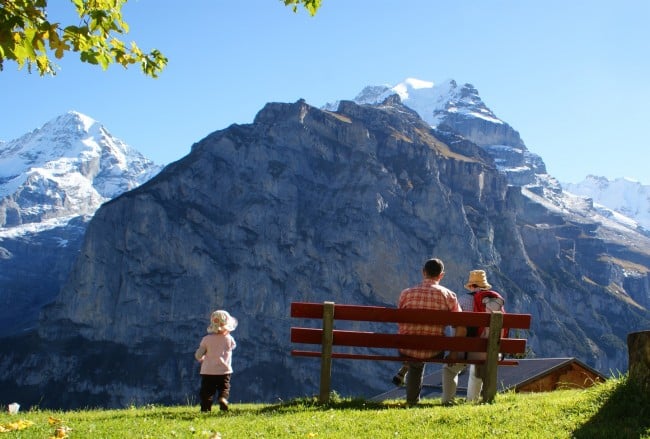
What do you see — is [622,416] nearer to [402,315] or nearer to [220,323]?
[402,315]

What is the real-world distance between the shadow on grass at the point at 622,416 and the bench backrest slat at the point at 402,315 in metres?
2.64

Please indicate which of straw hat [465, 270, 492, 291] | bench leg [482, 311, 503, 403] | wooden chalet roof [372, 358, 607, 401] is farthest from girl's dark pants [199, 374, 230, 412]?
wooden chalet roof [372, 358, 607, 401]

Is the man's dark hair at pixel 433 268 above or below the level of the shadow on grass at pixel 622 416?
above

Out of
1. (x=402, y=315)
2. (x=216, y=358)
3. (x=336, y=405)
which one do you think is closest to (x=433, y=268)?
(x=402, y=315)

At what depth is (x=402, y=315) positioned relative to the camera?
11.2 m

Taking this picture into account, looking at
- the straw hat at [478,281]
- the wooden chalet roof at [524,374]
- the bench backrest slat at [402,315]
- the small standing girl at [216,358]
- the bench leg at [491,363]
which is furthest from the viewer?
the wooden chalet roof at [524,374]

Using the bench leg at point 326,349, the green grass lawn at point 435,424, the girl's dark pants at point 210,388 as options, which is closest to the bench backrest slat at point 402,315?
the bench leg at point 326,349

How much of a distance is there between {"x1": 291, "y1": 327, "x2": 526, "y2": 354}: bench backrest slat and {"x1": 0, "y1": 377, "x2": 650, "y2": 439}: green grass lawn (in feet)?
4.71

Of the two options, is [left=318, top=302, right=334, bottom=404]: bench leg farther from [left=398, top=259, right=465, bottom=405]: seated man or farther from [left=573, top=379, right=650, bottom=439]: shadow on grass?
[left=573, top=379, right=650, bottom=439]: shadow on grass

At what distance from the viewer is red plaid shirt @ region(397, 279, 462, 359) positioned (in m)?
11.8

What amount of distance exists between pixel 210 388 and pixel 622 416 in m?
7.40

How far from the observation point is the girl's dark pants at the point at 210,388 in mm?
12471

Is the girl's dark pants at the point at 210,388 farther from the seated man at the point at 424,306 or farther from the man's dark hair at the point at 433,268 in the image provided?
the man's dark hair at the point at 433,268

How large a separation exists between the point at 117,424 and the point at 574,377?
20.1 m
